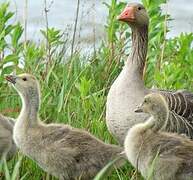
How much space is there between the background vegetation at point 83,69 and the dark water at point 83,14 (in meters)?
2.60

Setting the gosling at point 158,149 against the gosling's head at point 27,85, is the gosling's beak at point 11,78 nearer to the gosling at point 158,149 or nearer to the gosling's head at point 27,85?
the gosling's head at point 27,85

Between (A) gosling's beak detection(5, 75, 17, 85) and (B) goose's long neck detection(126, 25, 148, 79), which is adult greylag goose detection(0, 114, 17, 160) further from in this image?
(B) goose's long neck detection(126, 25, 148, 79)

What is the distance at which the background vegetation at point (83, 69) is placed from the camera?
8.93 m

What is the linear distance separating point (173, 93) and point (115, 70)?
A: 170 cm

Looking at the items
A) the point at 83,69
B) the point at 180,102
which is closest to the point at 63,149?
the point at 180,102

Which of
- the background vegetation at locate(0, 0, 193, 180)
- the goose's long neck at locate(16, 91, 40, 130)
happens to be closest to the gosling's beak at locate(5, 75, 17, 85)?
the goose's long neck at locate(16, 91, 40, 130)

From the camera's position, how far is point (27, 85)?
8062 millimetres

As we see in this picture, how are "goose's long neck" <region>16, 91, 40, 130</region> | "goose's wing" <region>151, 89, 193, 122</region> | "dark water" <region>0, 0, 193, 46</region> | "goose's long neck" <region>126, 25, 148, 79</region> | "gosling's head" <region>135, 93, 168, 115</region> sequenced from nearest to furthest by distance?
"gosling's head" <region>135, 93, 168, 115</region>, "goose's long neck" <region>16, 91, 40, 130</region>, "goose's wing" <region>151, 89, 193, 122</region>, "goose's long neck" <region>126, 25, 148, 79</region>, "dark water" <region>0, 0, 193, 46</region>

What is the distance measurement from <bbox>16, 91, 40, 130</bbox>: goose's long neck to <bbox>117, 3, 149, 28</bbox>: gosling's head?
1286mm

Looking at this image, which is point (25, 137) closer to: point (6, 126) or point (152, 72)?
point (6, 126)

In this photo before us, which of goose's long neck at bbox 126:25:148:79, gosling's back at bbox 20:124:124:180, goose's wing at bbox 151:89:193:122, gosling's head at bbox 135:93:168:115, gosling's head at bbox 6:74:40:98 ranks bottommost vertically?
gosling's back at bbox 20:124:124:180

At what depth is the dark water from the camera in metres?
13.6

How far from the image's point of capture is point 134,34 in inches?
362

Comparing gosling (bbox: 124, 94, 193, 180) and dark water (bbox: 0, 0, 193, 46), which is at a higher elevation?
dark water (bbox: 0, 0, 193, 46)
